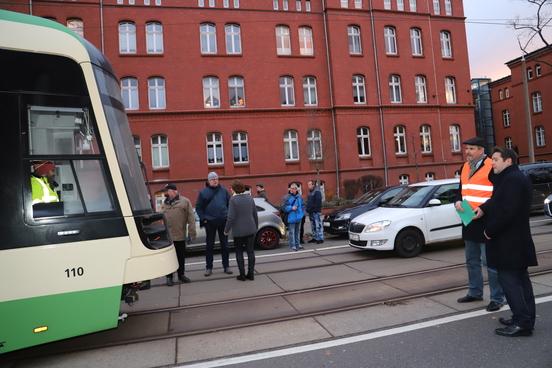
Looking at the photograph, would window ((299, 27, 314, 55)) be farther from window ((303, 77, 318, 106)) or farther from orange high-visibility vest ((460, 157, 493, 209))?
orange high-visibility vest ((460, 157, 493, 209))

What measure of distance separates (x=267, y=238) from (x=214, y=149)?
16604 millimetres

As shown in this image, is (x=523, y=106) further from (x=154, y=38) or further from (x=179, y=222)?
(x=179, y=222)

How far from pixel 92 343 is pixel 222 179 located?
72.4 ft

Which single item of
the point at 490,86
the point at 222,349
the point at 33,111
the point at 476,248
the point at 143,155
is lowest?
the point at 222,349

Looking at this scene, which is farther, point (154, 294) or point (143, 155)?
point (143, 155)

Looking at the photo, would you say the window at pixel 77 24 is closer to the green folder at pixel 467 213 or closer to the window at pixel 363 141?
the window at pixel 363 141

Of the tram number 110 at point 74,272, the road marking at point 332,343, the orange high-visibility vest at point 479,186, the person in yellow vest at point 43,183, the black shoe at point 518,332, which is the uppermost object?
the person in yellow vest at point 43,183

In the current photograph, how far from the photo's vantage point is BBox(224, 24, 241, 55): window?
1091 inches

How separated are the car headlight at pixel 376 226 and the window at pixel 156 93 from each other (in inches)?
823

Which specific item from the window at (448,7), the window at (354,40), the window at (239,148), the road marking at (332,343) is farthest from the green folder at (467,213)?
the window at (448,7)

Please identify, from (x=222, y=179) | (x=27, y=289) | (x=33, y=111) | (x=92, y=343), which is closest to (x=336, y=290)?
(x=92, y=343)

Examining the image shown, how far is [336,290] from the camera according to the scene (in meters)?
6.35

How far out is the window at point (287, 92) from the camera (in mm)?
28484

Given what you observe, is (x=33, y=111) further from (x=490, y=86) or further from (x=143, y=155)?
(x=490, y=86)
